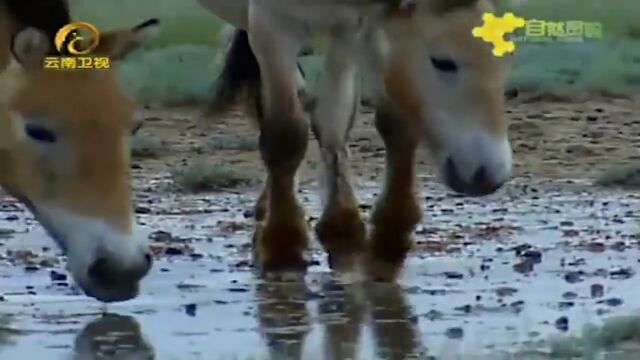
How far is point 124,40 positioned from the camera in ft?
20.2

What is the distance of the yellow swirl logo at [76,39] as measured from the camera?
589 cm

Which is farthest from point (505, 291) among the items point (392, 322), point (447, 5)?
point (447, 5)

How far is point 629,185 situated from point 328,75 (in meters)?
2.68

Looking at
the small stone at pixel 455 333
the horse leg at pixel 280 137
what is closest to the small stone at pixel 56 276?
the horse leg at pixel 280 137

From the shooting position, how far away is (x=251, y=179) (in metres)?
10.6

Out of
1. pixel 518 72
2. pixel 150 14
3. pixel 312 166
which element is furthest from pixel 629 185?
pixel 518 72

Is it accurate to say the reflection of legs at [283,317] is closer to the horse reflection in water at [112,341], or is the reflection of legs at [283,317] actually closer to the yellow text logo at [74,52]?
the horse reflection in water at [112,341]

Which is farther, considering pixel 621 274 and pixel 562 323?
pixel 621 274

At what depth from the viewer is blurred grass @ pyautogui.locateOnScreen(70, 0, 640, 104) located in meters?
9.72

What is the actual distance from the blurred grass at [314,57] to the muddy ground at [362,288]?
80 cm

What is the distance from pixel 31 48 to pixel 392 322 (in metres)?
1.40

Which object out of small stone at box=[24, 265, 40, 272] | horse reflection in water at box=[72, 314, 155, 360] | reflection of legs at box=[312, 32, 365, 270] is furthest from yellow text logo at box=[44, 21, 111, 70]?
reflection of legs at box=[312, 32, 365, 270]

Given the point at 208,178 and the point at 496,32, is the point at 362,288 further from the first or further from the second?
the point at 208,178

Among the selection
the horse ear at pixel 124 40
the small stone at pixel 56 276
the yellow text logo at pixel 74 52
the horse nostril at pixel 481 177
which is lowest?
the small stone at pixel 56 276
